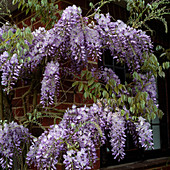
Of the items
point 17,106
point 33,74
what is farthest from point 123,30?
point 17,106

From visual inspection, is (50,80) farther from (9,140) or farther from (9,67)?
(9,140)

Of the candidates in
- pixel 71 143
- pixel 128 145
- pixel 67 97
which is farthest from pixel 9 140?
pixel 128 145

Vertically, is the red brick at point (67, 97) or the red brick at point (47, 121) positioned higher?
the red brick at point (67, 97)

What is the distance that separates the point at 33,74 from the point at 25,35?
1.86 ft

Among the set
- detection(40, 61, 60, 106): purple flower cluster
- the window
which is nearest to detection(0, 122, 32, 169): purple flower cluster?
detection(40, 61, 60, 106): purple flower cluster

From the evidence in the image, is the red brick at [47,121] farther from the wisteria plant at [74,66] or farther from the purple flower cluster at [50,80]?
the purple flower cluster at [50,80]

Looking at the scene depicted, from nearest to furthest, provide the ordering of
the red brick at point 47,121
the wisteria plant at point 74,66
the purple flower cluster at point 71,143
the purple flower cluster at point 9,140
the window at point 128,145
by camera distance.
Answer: the purple flower cluster at point 71,143 < the wisteria plant at point 74,66 < the purple flower cluster at point 9,140 < the red brick at point 47,121 < the window at point 128,145

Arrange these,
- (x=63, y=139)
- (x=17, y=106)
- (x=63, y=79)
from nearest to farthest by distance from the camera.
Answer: (x=63, y=139), (x=63, y=79), (x=17, y=106)

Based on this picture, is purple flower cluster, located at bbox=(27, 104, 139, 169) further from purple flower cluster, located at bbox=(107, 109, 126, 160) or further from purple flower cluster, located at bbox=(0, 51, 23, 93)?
purple flower cluster, located at bbox=(0, 51, 23, 93)

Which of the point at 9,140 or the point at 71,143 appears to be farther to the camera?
the point at 9,140

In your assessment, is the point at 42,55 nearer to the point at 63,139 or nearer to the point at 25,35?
the point at 25,35

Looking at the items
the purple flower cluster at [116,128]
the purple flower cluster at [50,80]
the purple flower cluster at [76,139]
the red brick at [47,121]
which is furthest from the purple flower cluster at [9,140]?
the purple flower cluster at [116,128]

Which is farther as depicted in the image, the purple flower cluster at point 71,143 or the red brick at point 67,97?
the red brick at point 67,97

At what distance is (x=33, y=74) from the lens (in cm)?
210
